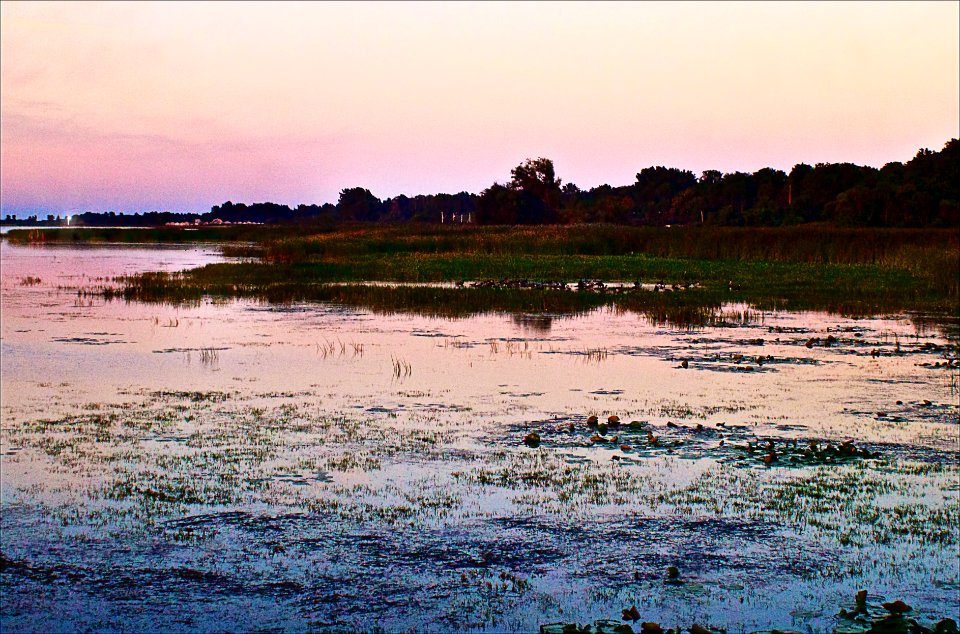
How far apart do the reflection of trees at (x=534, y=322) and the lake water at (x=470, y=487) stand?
4349mm

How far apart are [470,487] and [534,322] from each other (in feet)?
53.8

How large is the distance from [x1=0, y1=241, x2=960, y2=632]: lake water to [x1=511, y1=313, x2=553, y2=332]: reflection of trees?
14.3 feet

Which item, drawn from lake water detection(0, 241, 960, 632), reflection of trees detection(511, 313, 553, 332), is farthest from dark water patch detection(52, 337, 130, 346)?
reflection of trees detection(511, 313, 553, 332)

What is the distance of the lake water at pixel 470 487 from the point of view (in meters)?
8.16

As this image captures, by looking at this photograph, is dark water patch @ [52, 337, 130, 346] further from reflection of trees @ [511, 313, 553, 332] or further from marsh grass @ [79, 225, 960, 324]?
reflection of trees @ [511, 313, 553, 332]

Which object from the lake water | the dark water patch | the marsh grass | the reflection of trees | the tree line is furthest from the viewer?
the tree line

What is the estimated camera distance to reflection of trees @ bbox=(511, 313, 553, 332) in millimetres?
26109

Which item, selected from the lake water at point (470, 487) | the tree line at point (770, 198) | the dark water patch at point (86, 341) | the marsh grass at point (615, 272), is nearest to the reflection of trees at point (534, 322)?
the marsh grass at point (615, 272)

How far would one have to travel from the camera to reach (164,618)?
7.75 m

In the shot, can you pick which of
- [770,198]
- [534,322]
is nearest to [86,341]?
[534,322]

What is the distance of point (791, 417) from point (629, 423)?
2419mm

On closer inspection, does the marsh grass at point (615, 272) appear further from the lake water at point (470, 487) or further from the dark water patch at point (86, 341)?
the lake water at point (470, 487)

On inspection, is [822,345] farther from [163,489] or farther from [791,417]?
[163,489]

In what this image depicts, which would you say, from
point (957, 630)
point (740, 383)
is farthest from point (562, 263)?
point (957, 630)
